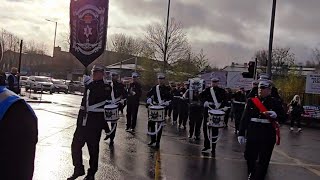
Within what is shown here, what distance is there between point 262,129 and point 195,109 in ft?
25.1

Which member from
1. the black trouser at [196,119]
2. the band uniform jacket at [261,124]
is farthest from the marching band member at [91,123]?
the black trouser at [196,119]

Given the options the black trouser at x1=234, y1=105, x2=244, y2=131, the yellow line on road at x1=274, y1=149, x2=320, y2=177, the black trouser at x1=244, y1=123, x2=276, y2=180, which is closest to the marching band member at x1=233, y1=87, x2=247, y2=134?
the black trouser at x1=234, y1=105, x2=244, y2=131

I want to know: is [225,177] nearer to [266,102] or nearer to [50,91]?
[266,102]

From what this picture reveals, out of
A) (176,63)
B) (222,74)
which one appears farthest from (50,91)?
(222,74)

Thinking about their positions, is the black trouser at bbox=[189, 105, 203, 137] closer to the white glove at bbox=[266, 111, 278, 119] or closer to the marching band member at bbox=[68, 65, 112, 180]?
the marching band member at bbox=[68, 65, 112, 180]

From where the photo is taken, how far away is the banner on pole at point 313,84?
29.0 metres

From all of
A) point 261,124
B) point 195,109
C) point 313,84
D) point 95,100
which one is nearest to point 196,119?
point 195,109

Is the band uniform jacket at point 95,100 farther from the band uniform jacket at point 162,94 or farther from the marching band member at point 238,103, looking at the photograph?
the marching band member at point 238,103

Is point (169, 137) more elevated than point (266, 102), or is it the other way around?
point (266, 102)

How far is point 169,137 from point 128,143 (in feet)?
9.06

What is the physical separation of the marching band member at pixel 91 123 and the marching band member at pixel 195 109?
7.10 m

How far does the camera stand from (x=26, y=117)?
7.75ft

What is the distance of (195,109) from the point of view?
15859 mm

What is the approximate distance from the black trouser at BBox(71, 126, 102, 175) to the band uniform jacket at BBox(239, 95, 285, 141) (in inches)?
99.8
